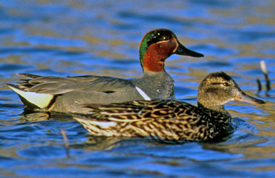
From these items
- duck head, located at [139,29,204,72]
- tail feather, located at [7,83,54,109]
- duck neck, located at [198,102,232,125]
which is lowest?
duck neck, located at [198,102,232,125]

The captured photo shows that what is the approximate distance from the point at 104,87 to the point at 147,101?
142cm

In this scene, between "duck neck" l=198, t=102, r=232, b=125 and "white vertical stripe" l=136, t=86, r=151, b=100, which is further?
"white vertical stripe" l=136, t=86, r=151, b=100

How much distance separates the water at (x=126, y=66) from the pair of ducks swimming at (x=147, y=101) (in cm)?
23

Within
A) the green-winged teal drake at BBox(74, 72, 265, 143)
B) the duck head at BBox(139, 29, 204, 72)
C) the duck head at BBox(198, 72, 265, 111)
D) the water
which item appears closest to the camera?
the water

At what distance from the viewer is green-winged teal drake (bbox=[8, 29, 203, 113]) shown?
8.28 metres

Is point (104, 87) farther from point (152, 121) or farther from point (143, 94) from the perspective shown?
point (152, 121)

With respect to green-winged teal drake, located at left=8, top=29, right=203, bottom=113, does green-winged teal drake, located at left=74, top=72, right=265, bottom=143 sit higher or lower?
lower

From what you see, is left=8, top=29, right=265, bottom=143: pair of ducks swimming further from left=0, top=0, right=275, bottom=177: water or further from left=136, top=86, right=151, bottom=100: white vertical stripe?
left=0, top=0, right=275, bottom=177: water

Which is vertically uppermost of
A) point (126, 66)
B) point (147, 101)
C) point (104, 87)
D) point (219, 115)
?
point (126, 66)

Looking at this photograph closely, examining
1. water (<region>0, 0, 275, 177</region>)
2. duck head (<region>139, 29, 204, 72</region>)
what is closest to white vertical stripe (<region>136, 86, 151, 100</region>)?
duck head (<region>139, 29, 204, 72</region>)

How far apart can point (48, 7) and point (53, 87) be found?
8669 mm

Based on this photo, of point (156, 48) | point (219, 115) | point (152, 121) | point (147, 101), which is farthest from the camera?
point (156, 48)

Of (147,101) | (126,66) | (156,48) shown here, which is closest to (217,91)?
(147,101)

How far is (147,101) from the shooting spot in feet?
23.2
